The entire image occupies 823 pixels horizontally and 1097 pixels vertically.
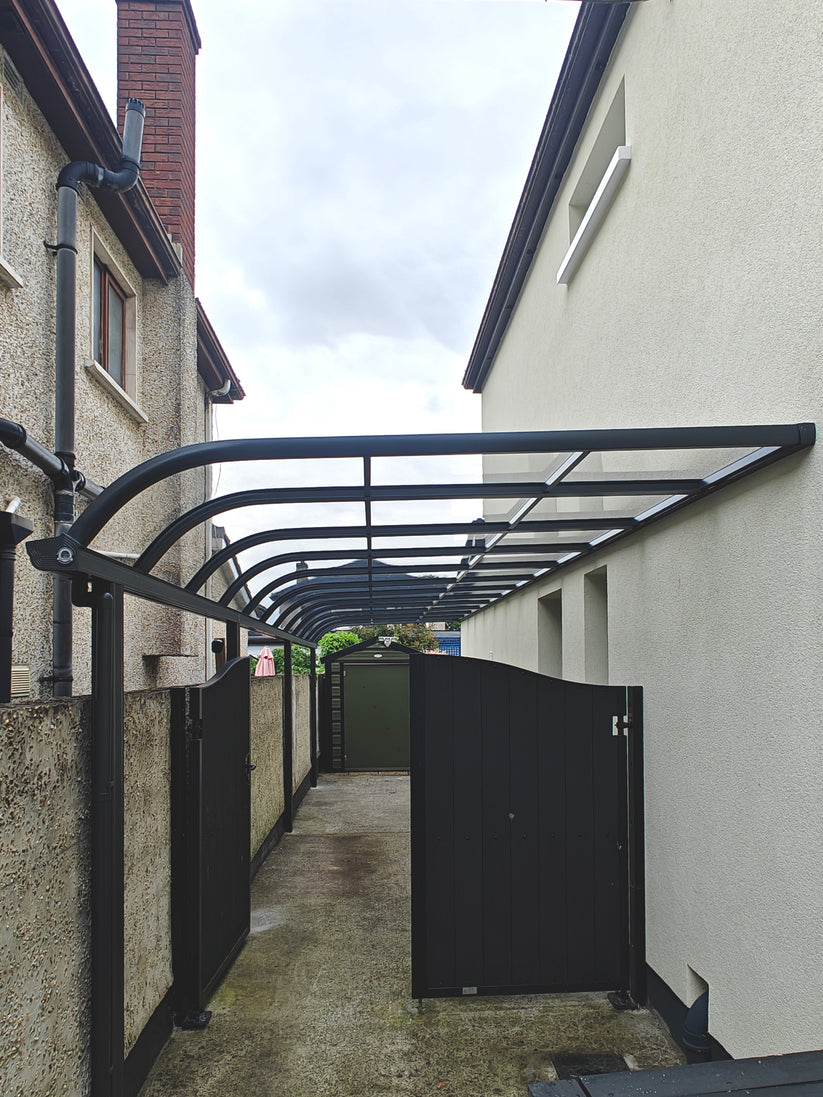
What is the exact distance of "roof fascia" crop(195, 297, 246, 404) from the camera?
9.55 m

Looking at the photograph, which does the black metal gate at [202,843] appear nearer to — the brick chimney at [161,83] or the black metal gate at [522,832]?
the black metal gate at [522,832]

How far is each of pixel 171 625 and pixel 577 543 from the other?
4106 mm

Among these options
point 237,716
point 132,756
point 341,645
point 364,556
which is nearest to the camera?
point 132,756

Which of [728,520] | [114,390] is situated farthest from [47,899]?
[114,390]

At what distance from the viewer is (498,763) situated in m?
5.20

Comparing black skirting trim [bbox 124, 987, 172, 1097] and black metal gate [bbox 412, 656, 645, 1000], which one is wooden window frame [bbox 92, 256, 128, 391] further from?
black skirting trim [bbox 124, 987, 172, 1097]

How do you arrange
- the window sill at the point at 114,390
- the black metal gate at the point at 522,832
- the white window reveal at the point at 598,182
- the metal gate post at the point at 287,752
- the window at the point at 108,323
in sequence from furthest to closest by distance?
the metal gate post at the point at 287,752
the window at the point at 108,323
the window sill at the point at 114,390
the white window reveal at the point at 598,182
the black metal gate at the point at 522,832

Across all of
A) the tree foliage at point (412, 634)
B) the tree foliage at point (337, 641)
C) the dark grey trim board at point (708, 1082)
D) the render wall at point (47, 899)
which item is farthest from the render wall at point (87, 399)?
the tree foliage at point (412, 634)

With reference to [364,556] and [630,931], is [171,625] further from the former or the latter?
[630,931]

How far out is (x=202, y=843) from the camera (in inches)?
189

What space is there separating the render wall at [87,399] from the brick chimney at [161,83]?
1159mm

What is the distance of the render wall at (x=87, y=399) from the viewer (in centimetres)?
497

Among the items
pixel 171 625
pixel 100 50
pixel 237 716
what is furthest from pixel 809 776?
pixel 100 50

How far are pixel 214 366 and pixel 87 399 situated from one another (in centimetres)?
434
